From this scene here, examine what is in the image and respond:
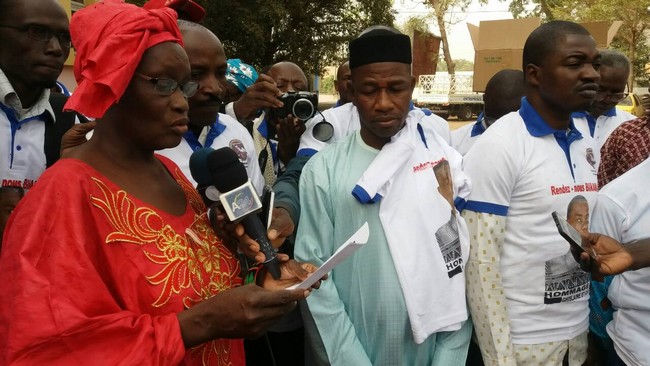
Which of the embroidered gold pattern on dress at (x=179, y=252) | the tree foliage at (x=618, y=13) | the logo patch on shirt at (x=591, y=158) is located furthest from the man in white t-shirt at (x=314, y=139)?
the tree foliage at (x=618, y=13)

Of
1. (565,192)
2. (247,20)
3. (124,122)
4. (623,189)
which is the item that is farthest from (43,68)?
(247,20)

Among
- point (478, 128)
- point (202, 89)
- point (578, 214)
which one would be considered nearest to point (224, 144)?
point (202, 89)

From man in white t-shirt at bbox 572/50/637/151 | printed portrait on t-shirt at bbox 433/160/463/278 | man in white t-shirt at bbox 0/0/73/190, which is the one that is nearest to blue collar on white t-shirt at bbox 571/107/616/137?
man in white t-shirt at bbox 572/50/637/151

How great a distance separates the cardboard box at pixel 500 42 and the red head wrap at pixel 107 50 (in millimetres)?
9470

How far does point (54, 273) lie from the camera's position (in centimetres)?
140

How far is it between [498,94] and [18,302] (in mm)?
3732

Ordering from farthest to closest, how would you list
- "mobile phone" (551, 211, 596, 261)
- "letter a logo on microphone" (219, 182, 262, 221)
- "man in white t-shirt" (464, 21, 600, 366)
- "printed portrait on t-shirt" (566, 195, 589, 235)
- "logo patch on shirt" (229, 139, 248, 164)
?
"logo patch on shirt" (229, 139, 248, 164) < "man in white t-shirt" (464, 21, 600, 366) < "printed portrait on t-shirt" (566, 195, 589, 235) < "mobile phone" (551, 211, 596, 261) < "letter a logo on microphone" (219, 182, 262, 221)

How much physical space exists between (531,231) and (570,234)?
0.44 metres

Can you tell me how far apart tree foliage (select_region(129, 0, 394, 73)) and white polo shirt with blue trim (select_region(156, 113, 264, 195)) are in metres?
12.1

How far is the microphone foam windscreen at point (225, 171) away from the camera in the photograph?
1.69m

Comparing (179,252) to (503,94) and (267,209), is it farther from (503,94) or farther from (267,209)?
(503,94)

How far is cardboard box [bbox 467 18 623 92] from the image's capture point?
10292mm

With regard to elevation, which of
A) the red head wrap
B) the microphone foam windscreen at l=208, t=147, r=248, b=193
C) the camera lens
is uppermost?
the red head wrap

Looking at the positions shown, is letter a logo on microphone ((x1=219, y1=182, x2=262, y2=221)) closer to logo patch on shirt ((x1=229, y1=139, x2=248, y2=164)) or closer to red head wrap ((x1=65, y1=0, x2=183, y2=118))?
red head wrap ((x1=65, y1=0, x2=183, y2=118))
